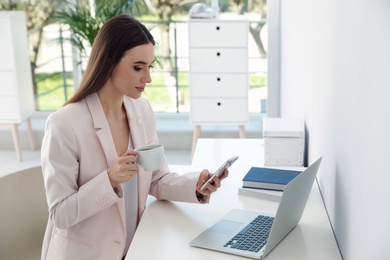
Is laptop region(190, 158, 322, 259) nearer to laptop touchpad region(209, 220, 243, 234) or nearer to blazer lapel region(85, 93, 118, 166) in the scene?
laptop touchpad region(209, 220, 243, 234)

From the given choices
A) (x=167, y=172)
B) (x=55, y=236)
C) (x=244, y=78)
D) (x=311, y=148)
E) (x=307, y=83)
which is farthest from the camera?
(x=244, y=78)

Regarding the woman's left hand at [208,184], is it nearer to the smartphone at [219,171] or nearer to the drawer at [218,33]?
the smartphone at [219,171]

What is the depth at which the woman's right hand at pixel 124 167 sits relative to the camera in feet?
5.99

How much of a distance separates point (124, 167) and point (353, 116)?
69 cm

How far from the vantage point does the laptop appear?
1.61 metres

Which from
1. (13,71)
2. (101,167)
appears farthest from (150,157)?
(13,71)

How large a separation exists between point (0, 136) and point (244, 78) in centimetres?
231

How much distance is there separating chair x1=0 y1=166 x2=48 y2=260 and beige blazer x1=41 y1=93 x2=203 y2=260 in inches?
5.4

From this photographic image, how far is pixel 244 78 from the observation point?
185 inches

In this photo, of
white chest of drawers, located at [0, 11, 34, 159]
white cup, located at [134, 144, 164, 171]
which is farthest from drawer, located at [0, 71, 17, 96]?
white cup, located at [134, 144, 164, 171]

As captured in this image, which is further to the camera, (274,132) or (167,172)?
(274,132)

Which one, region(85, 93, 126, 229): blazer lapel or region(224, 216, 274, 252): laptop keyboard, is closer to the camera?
region(224, 216, 274, 252): laptop keyboard

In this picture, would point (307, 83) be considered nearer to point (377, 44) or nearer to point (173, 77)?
point (377, 44)

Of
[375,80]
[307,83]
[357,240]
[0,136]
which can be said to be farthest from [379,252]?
[0,136]
